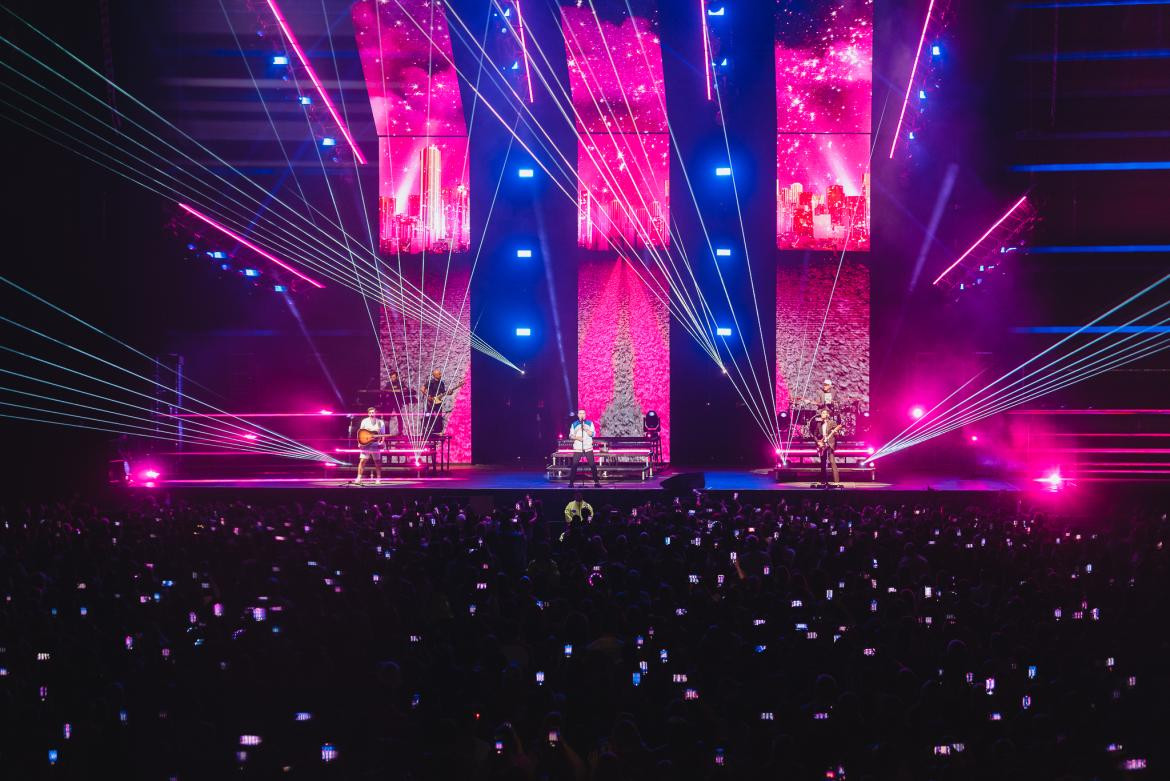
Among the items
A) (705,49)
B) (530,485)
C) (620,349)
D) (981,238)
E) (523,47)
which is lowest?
(530,485)

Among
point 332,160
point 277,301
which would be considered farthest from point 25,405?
point 332,160

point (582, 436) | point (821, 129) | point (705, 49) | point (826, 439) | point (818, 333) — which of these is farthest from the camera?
point (818, 333)

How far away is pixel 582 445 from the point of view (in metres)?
12.9

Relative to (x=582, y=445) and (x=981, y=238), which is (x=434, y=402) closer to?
(x=582, y=445)

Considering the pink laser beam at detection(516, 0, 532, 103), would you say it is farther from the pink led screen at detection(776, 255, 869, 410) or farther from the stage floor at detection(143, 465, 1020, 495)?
the stage floor at detection(143, 465, 1020, 495)

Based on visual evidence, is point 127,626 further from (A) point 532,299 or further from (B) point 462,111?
(B) point 462,111

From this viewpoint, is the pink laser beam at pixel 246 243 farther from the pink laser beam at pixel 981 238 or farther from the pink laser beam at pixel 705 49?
the pink laser beam at pixel 981 238

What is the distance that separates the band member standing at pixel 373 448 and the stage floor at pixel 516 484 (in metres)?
0.16

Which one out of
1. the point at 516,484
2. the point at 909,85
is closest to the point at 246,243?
the point at 516,484

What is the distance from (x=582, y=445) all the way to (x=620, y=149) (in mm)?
5572

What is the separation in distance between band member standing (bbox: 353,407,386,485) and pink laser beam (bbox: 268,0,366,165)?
16.8ft

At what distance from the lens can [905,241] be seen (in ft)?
50.5

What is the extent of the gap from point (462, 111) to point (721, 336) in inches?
230

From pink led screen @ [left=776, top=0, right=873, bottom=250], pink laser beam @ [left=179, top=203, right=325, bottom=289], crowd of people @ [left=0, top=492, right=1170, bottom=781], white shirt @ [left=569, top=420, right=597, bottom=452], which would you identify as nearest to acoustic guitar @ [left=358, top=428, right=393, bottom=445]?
white shirt @ [left=569, top=420, right=597, bottom=452]
